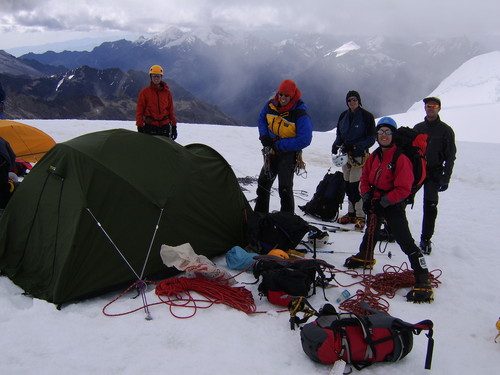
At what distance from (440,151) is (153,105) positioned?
5.97m

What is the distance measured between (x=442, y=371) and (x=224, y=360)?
6.57 ft

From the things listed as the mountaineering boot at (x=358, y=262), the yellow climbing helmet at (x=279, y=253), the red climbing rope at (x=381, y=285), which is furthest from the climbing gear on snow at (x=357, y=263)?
the yellow climbing helmet at (x=279, y=253)

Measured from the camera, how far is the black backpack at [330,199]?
8227 mm

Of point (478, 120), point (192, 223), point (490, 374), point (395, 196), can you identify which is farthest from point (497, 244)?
point (478, 120)

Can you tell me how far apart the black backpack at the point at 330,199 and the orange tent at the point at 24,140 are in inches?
290

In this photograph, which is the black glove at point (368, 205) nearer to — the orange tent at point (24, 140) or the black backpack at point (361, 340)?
the black backpack at point (361, 340)

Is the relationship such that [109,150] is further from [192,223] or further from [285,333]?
[285,333]

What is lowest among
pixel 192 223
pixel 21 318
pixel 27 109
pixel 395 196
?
pixel 27 109

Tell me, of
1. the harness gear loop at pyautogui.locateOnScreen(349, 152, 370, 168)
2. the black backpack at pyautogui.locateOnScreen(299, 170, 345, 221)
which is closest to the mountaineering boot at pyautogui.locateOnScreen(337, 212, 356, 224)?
the black backpack at pyautogui.locateOnScreen(299, 170, 345, 221)

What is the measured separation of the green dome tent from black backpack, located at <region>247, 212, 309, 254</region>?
20.2 inches

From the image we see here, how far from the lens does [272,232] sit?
6.06 meters

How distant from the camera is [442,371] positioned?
3670 millimetres

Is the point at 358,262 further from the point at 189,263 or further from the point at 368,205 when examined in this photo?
the point at 189,263

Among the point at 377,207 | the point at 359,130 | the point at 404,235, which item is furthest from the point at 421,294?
the point at 359,130
